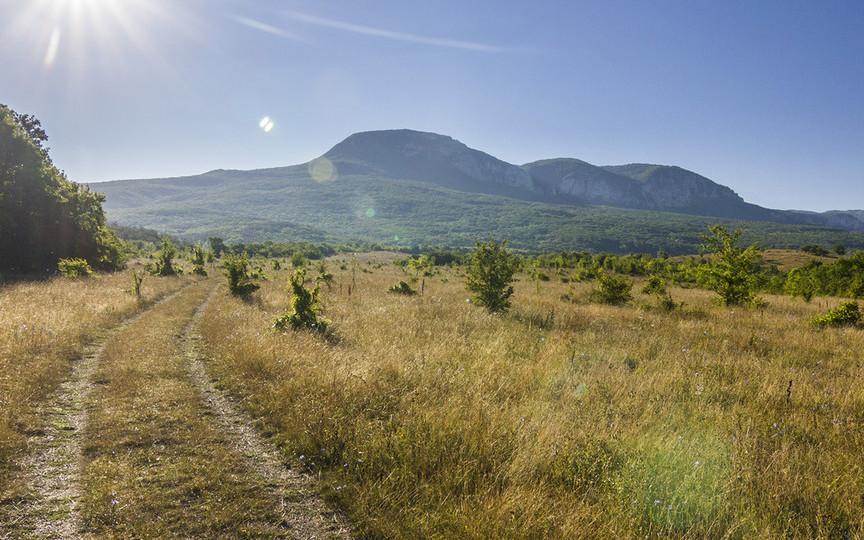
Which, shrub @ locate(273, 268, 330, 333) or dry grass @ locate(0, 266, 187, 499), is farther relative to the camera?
shrub @ locate(273, 268, 330, 333)

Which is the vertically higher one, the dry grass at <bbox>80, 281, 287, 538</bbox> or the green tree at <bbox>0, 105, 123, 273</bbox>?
the green tree at <bbox>0, 105, 123, 273</bbox>

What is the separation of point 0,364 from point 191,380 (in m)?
3.71

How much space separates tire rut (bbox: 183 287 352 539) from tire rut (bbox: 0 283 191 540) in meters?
1.72

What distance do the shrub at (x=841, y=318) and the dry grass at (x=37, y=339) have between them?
22.5 m

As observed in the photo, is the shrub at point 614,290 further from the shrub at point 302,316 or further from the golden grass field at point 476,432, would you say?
the shrub at point 302,316

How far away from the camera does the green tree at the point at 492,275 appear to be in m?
18.4

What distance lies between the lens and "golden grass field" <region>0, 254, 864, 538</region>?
4020 millimetres

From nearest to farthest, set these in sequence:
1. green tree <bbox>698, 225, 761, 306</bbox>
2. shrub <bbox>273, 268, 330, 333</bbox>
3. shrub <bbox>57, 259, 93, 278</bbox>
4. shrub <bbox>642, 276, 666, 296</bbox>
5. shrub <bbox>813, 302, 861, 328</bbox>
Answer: shrub <bbox>273, 268, 330, 333</bbox>
shrub <bbox>813, 302, 861, 328</bbox>
green tree <bbox>698, 225, 761, 306</bbox>
shrub <bbox>642, 276, 666, 296</bbox>
shrub <bbox>57, 259, 93, 278</bbox>

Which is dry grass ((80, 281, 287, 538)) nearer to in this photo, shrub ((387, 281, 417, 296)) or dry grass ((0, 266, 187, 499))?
dry grass ((0, 266, 187, 499))

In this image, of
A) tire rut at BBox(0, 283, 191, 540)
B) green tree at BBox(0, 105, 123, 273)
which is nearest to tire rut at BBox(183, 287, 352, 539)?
tire rut at BBox(0, 283, 191, 540)

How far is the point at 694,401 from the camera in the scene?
280 inches

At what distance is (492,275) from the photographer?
18.5 metres

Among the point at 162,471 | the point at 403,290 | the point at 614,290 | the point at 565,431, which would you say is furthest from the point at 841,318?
the point at 162,471

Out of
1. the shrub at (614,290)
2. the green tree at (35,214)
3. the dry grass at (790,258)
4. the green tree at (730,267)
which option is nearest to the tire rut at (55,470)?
the shrub at (614,290)
